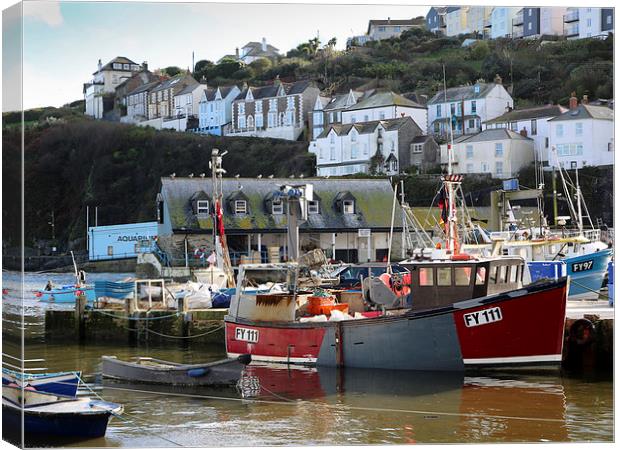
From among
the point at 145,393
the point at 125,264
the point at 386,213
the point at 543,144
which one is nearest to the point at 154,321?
the point at 145,393

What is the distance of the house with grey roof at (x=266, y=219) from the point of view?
43.6 meters

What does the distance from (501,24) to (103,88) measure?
131 ft

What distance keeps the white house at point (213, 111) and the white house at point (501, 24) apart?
23.0m

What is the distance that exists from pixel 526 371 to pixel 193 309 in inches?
443

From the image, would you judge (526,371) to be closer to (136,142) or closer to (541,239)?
(541,239)

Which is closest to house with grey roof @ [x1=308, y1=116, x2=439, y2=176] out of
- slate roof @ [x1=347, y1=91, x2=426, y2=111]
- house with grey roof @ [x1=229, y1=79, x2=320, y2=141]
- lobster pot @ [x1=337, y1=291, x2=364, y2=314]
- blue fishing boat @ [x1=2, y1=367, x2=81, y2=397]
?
slate roof @ [x1=347, y1=91, x2=426, y2=111]

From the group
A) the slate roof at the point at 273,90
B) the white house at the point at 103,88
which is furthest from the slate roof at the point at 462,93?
Result: the white house at the point at 103,88

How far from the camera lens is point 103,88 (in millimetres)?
71438

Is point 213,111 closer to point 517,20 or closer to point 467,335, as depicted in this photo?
point 517,20

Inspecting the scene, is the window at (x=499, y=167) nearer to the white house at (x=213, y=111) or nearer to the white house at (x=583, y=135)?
the white house at (x=583, y=135)

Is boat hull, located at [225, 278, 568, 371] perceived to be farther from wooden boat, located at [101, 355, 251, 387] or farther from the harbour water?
wooden boat, located at [101, 355, 251, 387]

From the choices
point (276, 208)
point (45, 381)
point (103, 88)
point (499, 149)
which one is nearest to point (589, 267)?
point (276, 208)

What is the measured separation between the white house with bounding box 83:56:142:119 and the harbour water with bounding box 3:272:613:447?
125 feet

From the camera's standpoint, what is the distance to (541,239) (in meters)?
34.2
